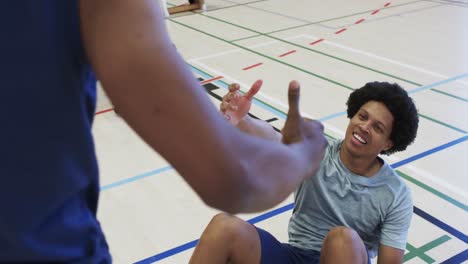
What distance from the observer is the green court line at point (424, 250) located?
6.97 ft

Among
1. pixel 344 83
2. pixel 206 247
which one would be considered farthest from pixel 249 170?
pixel 344 83

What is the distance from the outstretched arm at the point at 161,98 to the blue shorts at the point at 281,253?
3.89 ft

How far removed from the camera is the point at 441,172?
2.71 meters

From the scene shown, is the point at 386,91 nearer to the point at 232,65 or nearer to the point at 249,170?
the point at 249,170

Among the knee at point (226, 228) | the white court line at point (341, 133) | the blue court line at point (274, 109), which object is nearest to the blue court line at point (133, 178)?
the blue court line at point (274, 109)

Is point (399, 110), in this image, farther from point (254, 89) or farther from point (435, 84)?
point (435, 84)

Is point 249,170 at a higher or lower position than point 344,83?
higher

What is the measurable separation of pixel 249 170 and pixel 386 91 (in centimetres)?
135

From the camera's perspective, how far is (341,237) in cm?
153

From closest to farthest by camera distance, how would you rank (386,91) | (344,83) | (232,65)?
1. (386,91)
2. (344,83)
3. (232,65)

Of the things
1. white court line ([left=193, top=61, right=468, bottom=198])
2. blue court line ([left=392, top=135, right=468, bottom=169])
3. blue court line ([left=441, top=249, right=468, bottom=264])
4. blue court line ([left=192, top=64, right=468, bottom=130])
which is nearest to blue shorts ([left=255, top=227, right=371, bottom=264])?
blue court line ([left=441, top=249, right=468, bottom=264])

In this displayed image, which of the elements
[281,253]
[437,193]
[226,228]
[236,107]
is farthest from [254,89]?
[437,193]

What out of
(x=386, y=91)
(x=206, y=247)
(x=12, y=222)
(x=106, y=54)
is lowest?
(x=206, y=247)

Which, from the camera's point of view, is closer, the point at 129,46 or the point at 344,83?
the point at 129,46
